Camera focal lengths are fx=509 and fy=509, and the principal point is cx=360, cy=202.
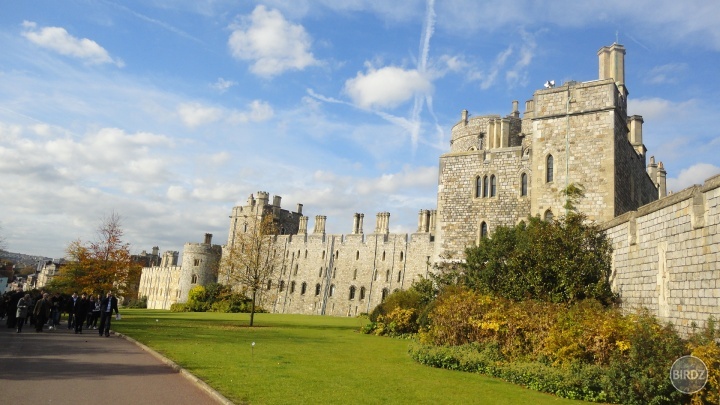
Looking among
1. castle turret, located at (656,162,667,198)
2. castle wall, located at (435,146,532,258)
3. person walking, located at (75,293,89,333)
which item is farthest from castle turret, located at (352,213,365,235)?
person walking, located at (75,293,89,333)

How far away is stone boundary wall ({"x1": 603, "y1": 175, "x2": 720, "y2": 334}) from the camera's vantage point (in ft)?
33.3

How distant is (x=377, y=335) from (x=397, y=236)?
28.0 meters

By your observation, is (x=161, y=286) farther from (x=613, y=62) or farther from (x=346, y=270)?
(x=613, y=62)

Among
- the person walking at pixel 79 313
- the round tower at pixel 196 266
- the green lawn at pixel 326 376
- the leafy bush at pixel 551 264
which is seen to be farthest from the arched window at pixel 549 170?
the round tower at pixel 196 266

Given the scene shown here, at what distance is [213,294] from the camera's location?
2021 inches

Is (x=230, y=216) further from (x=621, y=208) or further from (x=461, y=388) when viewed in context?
(x=461, y=388)

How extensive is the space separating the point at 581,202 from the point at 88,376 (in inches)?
674

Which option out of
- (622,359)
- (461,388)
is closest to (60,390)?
(461,388)

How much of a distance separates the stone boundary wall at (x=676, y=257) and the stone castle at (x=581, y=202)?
0.03 metres

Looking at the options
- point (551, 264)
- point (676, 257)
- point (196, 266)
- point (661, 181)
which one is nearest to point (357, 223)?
point (196, 266)

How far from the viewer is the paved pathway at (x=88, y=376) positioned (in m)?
8.05

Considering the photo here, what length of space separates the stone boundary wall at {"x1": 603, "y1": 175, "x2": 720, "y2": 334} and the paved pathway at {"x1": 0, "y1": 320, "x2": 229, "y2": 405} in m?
9.61

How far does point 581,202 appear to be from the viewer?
1950 cm

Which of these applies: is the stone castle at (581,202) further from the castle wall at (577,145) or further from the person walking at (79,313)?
the person walking at (79,313)
